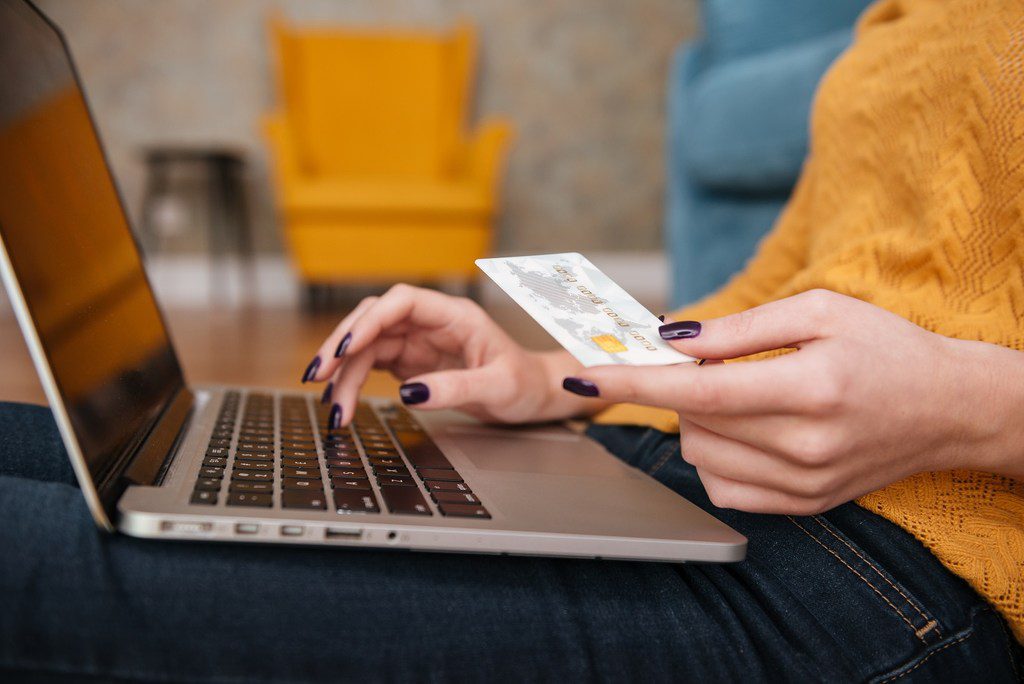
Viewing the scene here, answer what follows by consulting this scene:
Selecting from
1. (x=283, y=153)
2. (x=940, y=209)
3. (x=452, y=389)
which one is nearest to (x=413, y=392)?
(x=452, y=389)

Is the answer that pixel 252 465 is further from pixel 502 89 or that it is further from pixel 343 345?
pixel 502 89

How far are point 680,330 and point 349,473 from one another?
207mm

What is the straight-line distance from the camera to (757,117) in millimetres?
1258

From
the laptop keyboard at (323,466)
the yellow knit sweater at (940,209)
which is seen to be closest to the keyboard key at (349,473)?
the laptop keyboard at (323,466)

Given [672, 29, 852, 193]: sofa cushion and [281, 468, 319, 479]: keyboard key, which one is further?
[672, 29, 852, 193]: sofa cushion

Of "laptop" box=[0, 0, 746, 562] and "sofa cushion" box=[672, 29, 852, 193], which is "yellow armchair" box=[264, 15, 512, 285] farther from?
"laptop" box=[0, 0, 746, 562]

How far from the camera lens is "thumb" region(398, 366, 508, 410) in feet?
1.73

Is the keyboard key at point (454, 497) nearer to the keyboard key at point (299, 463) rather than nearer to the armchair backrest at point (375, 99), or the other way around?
the keyboard key at point (299, 463)

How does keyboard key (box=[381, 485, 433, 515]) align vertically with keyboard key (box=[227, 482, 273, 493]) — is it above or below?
below

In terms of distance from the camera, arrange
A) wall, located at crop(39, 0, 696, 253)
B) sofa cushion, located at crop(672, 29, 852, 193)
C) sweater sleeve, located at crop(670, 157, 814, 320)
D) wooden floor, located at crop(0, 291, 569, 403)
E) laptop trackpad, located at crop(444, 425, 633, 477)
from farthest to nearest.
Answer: wall, located at crop(39, 0, 696, 253) < wooden floor, located at crop(0, 291, 569, 403) < sofa cushion, located at crop(672, 29, 852, 193) < sweater sleeve, located at crop(670, 157, 814, 320) < laptop trackpad, located at crop(444, 425, 633, 477)

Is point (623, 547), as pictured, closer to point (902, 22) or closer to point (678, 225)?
point (902, 22)

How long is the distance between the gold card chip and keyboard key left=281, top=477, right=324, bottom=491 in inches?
6.5

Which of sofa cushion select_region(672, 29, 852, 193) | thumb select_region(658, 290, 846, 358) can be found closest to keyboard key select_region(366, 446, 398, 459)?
thumb select_region(658, 290, 846, 358)

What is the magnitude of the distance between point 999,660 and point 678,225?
4.02 ft
